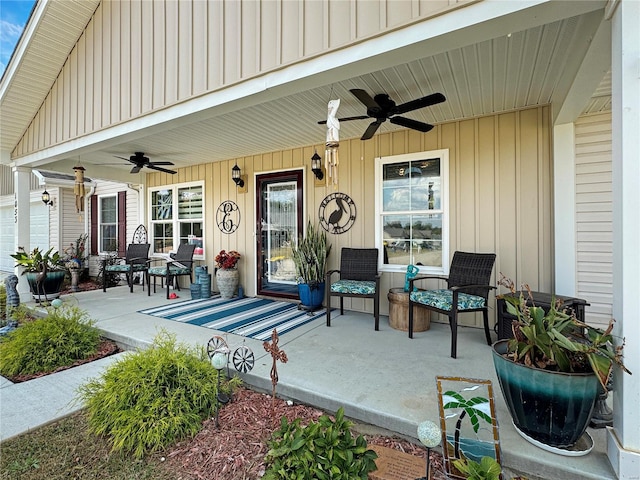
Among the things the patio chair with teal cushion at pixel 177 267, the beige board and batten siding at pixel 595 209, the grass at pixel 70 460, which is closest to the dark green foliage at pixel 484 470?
the grass at pixel 70 460

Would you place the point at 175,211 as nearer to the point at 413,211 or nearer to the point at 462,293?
the point at 413,211

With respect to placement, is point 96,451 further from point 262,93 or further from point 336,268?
point 336,268

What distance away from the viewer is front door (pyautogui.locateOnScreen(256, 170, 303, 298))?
16.6ft

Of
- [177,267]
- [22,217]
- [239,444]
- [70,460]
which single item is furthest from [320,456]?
[22,217]

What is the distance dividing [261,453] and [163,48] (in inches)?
146

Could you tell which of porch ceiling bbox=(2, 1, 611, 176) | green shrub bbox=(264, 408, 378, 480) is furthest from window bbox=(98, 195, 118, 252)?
green shrub bbox=(264, 408, 378, 480)

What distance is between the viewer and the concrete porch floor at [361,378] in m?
1.57

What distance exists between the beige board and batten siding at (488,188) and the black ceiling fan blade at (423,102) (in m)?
1.37

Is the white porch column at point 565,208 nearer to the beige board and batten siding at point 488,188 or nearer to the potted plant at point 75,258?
the beige board and batten siding at point 488,188

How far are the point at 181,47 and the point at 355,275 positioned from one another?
10.4 ft

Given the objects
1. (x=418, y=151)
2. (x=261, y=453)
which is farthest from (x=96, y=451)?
(x=418, y=151)

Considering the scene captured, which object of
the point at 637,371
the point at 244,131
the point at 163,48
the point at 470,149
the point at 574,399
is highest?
the point at 163,48

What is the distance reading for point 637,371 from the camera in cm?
138

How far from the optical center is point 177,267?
578 centimetres
